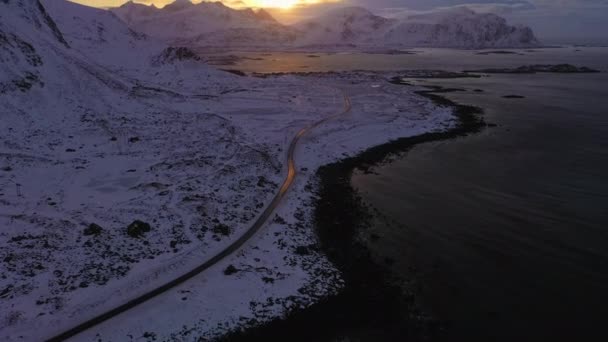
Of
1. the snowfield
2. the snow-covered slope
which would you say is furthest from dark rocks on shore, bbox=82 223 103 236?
the snow-covered slope

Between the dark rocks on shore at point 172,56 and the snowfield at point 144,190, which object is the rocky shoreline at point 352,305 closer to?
the snowfield at point 144,190

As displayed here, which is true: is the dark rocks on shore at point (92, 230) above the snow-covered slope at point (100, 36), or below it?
below

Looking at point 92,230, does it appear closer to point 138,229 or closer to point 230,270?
point 138,229

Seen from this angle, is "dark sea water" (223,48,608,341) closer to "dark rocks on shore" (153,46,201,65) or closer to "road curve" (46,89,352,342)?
"road curve" (46,89,352,342)

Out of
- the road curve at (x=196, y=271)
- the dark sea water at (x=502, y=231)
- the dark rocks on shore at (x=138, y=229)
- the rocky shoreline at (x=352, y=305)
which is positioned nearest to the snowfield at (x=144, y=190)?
the dark rocks on shore at (x=138, y=229)

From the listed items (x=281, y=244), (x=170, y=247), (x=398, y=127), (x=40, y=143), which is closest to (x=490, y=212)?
(x=281, y=244)

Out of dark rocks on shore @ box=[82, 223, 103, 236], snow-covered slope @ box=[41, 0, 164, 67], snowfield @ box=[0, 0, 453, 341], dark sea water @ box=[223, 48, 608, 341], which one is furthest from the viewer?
snow-covered slope @ box=[41, 0, 164, 67]
